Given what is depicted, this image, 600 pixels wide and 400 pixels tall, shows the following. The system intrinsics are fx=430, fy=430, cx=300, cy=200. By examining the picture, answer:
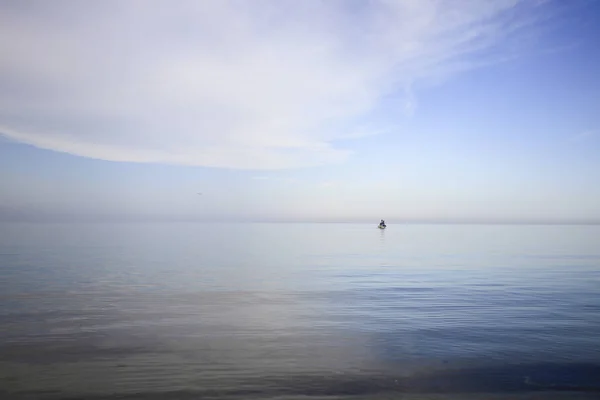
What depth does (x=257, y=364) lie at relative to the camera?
1430cm

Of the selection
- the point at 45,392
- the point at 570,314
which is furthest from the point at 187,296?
the point at 570,314

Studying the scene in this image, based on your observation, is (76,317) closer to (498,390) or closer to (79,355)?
(79,355)

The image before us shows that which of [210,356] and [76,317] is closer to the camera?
[210,356]

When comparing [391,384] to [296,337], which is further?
[296,337]

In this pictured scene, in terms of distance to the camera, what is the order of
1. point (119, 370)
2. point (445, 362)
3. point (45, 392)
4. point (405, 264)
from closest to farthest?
point (45, 392)
point (119, 370)
point (445, 362)
point (405, 264)

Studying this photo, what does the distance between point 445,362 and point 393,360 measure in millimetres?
1722

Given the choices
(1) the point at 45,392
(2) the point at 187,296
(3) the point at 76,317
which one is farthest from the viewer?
(2) the point at 187,296

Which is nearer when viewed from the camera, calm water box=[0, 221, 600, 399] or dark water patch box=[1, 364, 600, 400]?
dark water patch box=[1, 364, 600, 400]

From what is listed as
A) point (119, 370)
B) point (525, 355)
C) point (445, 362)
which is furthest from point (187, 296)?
point (525, 355)

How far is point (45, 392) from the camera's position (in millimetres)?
11938

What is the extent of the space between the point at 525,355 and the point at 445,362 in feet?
10.2

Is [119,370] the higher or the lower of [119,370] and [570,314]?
the lower

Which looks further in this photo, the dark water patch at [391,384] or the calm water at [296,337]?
the calm water at [296,337]

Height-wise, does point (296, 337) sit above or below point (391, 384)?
above
